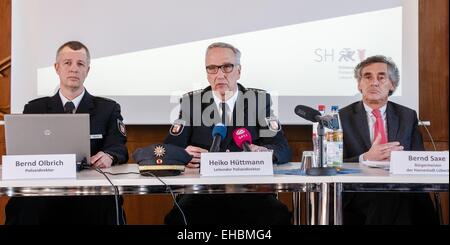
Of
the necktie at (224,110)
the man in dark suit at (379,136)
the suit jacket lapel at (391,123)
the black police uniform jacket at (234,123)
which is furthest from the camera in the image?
the suit jacket lapel at (391,123)

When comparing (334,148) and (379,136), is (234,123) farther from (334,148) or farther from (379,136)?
(379,136)

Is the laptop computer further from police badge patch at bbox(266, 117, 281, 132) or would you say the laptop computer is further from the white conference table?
police badge patch at bbox(266, 117, 281, 132)

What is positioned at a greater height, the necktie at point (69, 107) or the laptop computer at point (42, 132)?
the necktie at point (69, 107)

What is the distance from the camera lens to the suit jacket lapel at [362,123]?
2.96 meters

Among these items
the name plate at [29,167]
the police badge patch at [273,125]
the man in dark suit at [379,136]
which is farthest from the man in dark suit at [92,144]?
the man in dark suit at [379,136]

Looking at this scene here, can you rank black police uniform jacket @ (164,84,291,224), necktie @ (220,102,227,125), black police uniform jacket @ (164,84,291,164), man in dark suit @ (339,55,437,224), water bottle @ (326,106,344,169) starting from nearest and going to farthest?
water bottle @ (326,106,344,169) → black police uniform jacket @ (164,84,291,224) → man in dark suit @ (339,55,437,224) → black police uniform jacket @ (164,84,291,164) → necktie @ (220,102,227,125)

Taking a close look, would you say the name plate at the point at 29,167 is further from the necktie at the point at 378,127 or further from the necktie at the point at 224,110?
the necktie at the point at 378,127

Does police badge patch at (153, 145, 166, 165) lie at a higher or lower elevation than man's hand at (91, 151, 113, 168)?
higher

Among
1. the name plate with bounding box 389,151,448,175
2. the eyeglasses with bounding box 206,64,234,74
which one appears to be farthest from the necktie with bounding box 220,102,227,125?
the name plate with bounding box 389,151,448,175

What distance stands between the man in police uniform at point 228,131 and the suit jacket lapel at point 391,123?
0.67 meters

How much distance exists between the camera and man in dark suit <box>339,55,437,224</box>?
104 inches

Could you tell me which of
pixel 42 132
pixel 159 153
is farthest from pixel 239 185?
pixel 42 132

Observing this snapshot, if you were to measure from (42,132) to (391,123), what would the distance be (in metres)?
1.89
